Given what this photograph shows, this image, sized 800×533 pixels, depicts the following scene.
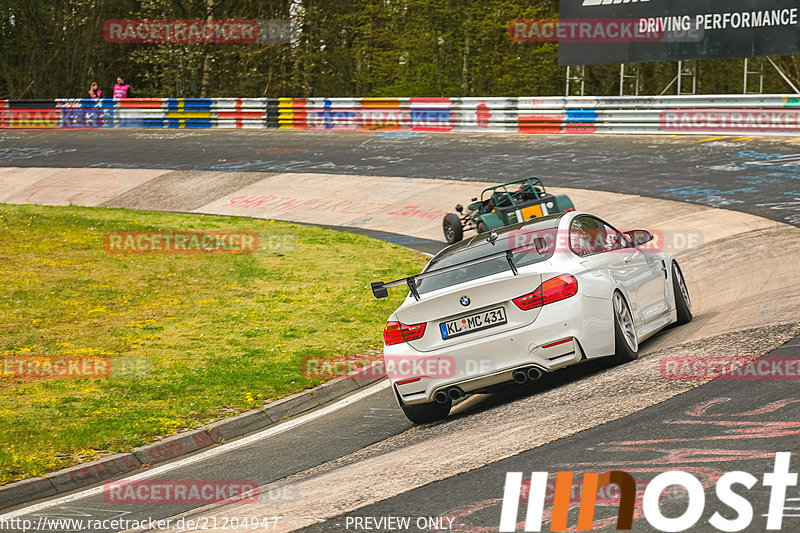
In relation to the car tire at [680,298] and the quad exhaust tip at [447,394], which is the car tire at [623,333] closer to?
the quad exhaust tip at [447,394]

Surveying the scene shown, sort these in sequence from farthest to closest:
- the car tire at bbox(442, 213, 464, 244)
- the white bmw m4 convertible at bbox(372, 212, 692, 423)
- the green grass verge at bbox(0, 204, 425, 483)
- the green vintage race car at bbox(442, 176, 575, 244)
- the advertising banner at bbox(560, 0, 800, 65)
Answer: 1. the advertising banner at bbox(560, 0, 800, 65)
2. the car tire at bbox(442, 213, 464, 244)
3. the green vintage race car at bbox(442, 176, 575, 244)
4. the green grass verge at bbox(0, 204, 425, 483)
5. the white bmw m4 convertible at bbox(372, 212, 692, 423)

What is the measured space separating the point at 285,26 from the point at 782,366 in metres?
39.5

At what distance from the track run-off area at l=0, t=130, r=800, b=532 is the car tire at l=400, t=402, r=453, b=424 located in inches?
4.3

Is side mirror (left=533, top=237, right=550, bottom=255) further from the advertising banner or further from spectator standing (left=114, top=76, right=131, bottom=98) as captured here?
spectator standing (left=114, top=76, right=131, bottom=98)

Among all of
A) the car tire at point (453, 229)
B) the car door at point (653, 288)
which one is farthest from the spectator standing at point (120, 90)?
the car door at point (653, 288)

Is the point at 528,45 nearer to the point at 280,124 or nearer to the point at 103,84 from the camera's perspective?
the point at 280,124

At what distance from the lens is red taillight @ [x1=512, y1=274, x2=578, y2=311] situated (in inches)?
314

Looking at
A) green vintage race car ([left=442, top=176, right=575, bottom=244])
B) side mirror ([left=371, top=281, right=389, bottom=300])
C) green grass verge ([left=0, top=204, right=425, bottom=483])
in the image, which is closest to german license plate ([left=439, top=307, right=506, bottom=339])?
side mirror ([left=371, top=281, right=389, bottom=300])

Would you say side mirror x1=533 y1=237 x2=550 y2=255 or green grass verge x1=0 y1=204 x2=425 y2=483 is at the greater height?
side mirror x1=533 y1=237 x2=550 y2=255

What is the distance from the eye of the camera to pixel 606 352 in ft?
26.9

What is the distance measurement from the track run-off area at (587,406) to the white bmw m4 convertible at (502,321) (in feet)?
0.93

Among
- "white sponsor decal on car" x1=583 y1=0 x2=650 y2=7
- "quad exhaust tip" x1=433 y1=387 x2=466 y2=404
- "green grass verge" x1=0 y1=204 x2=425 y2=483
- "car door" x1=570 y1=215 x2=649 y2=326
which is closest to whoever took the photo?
"quad exhaust tip" x1=433 y1=387 x2=466 y2=404

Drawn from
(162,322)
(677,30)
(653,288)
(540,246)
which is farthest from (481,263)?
(677,30)

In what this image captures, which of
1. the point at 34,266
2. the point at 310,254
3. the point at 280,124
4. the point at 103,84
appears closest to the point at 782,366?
the point at 310,254
